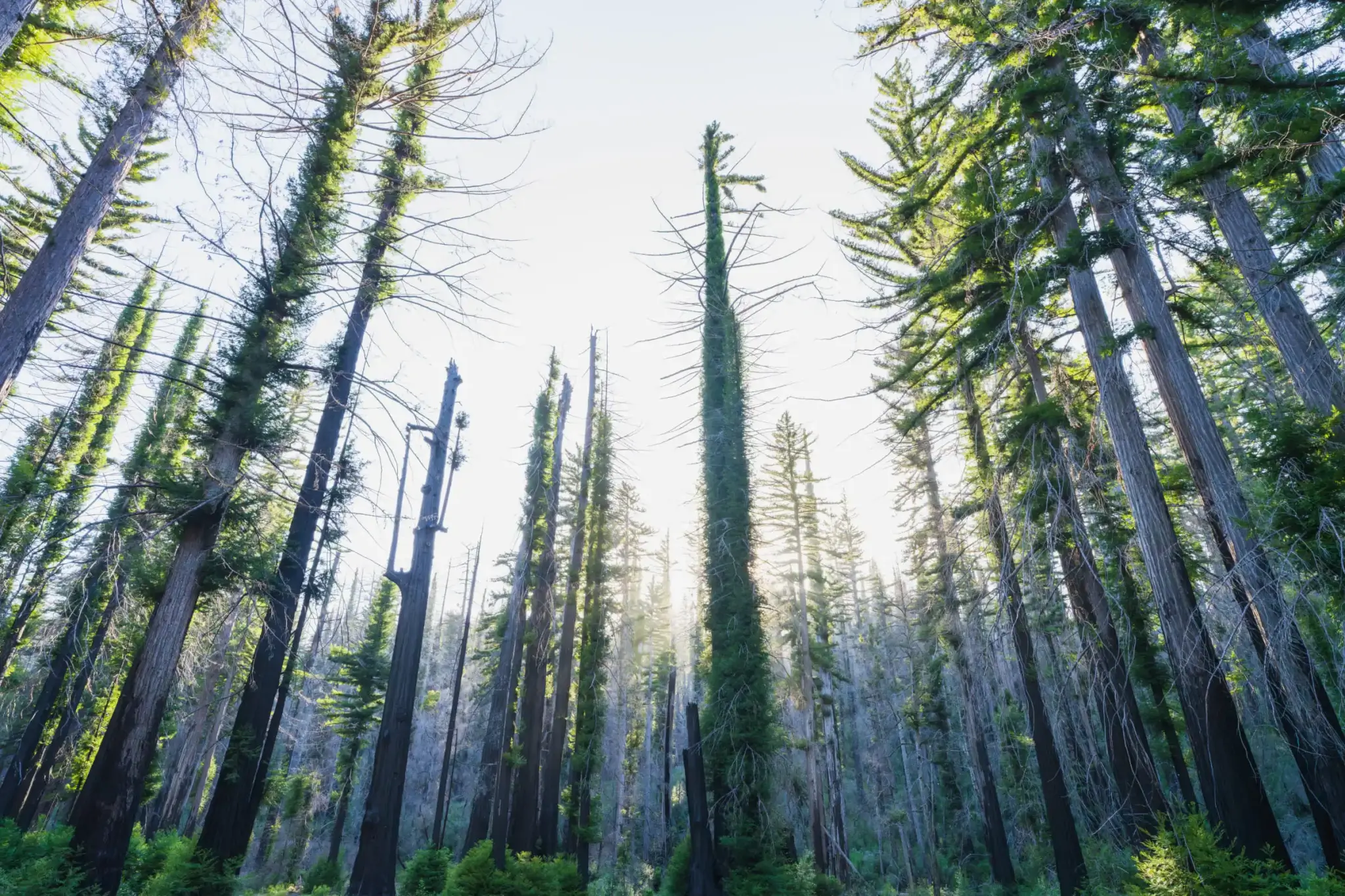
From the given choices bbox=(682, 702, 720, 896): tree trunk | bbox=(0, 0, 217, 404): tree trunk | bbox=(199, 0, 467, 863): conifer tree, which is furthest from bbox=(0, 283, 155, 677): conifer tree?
bbox=(682, 702, 720, 896): tree trunk

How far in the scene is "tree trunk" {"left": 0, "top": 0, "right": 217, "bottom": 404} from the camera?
4.53 metres

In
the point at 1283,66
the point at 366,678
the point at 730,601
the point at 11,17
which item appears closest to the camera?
the point at 11,17

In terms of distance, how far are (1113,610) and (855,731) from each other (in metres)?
33.7

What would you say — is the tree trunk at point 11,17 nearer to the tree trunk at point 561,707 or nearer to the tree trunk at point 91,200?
the tree trunk at point 91,200

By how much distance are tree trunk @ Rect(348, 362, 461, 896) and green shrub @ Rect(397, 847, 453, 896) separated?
261cm

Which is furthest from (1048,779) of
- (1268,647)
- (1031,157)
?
(1031,157)

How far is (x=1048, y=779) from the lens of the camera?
417 inches

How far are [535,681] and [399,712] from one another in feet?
25.3

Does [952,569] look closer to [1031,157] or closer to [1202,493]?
[1202,493]

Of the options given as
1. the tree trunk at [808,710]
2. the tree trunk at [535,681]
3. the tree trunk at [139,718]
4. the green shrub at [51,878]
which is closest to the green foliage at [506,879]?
the tree trunk at [535,681]

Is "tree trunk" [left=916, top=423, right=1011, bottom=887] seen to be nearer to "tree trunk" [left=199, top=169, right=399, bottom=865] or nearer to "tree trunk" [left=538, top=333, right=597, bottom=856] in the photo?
"tree trunk" [left=538, top=333, right=597, bottom=856]

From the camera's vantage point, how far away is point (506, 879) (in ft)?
30.4

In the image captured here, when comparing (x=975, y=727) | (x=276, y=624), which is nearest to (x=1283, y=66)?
(x=975, y=727)

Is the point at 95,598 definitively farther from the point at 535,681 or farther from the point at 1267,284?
the point at 1267,284
